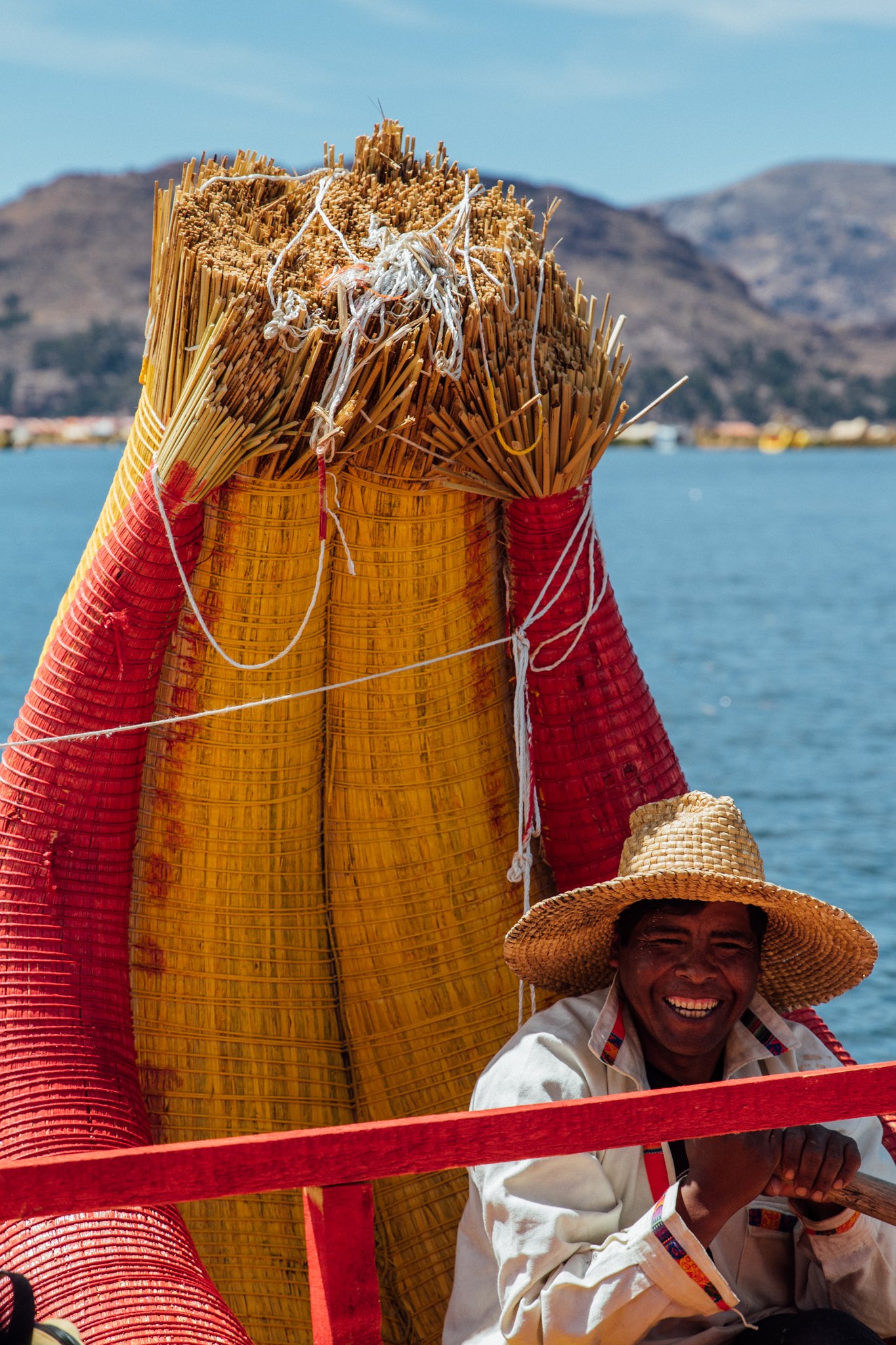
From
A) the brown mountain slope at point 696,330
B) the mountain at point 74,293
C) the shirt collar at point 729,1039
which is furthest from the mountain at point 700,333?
the shirt collar at point 729,1039

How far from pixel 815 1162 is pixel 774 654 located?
17823 mm

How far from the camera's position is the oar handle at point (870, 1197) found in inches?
69.9

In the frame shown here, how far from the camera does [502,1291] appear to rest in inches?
73.9

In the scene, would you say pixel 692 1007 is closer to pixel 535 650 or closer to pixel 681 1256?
pixel 681 1256

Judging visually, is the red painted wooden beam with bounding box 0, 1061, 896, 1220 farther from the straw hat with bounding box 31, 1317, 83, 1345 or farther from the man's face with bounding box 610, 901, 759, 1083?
the man's face with bounding box 610, 901, 759, 1083

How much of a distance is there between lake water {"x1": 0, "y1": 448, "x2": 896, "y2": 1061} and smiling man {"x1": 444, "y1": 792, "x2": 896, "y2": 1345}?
4.65 m

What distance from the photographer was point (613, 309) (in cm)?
10356

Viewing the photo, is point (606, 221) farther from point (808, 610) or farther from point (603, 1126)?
point (603, 1126)

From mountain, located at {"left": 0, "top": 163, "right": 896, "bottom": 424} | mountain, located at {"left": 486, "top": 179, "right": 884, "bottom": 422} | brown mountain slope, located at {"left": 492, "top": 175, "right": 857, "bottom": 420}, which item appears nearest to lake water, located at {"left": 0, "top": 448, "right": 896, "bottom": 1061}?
mountain, located at {"left": 0, "top": 163, "right": 896, "bottom": 424}

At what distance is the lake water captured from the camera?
966 centimetres

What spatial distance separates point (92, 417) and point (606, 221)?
58093 millimetres

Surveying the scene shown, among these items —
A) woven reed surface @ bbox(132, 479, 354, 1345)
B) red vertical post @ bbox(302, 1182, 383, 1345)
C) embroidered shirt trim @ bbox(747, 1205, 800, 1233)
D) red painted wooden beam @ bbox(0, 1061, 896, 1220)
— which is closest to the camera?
red painted wooden beam @ bbox(0, 1061, 896, 1220)

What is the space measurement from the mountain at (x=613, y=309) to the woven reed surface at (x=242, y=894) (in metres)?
94.7

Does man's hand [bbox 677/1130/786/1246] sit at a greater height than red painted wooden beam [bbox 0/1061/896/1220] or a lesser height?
lesser
